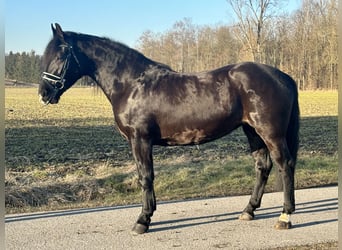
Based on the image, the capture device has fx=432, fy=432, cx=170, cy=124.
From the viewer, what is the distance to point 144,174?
16.4ft

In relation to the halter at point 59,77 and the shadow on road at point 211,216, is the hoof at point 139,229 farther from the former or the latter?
the halter at point 59,77

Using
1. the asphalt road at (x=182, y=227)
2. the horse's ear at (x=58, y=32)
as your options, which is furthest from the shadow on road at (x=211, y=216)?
the horse's ear at (x=58, y=32)

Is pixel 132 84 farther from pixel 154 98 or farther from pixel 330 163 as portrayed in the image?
pixel 330 163

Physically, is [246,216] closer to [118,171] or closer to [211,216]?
[211,216]

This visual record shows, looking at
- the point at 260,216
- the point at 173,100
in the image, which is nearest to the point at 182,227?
the point at 260,216

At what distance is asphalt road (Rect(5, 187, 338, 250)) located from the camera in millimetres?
4578

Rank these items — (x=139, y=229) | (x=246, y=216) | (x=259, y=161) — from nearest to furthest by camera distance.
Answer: (x=139, y=229), (x=246, y=216), (x=259, y=161)

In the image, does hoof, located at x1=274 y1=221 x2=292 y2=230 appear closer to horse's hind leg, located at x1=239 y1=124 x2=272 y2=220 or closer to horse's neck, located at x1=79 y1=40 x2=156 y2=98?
horse's hind leg, located at x1=239 y1=124 x2=272 y2=220

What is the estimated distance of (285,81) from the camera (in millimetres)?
5168

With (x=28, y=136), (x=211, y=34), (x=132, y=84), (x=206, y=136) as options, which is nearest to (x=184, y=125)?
(x=206, y=136)

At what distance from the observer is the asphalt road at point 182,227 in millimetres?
4578

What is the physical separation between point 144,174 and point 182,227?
0.81m

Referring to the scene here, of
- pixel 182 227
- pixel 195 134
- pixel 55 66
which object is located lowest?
pixel 182 227

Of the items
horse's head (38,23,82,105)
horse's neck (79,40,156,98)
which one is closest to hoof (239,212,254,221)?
horse's neck (79,40,156,98)
